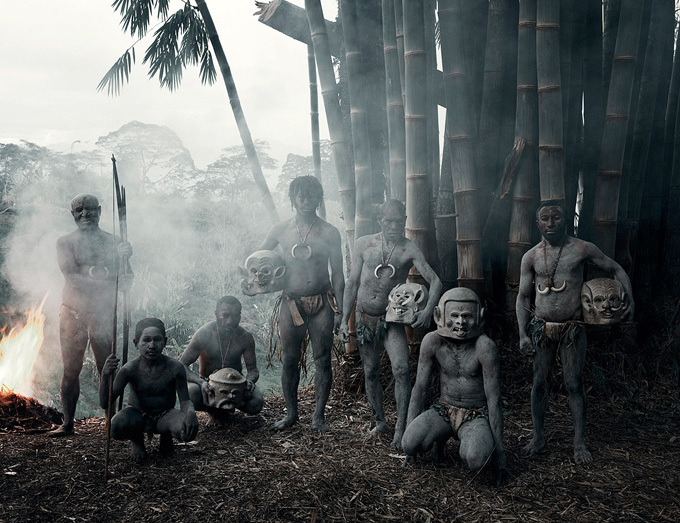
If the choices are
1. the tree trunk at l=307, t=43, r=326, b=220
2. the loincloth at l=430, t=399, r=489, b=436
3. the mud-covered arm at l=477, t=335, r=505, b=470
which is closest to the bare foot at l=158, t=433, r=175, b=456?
the loincloth at l=430, t=399, r=489, b=436

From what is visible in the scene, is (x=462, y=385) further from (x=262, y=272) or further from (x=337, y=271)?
(x=262, y=272)

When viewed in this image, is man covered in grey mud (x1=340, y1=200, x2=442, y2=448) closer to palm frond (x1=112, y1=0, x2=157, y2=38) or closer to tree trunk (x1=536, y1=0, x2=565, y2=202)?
tree trunk (x1=536, y1=0, x2=565, y2=202)

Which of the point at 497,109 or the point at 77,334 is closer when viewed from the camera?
the point at 77,334

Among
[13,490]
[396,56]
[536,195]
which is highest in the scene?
[396,56]

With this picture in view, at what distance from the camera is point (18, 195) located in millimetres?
18203

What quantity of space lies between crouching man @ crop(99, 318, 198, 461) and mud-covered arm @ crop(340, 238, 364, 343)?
43.5 inches

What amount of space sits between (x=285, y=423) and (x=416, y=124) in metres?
2.46

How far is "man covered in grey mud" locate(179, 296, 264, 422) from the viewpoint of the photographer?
4.27 meters

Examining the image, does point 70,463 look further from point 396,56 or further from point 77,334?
point 396,56

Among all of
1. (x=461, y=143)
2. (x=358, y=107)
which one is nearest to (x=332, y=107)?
(x=358, y=107)

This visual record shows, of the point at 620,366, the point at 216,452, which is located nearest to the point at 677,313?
the point at 620,366

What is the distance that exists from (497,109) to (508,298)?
5.26 ft

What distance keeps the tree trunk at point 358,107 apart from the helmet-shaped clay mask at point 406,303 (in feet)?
4.88

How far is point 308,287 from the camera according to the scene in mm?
4168
